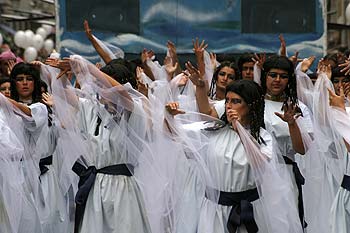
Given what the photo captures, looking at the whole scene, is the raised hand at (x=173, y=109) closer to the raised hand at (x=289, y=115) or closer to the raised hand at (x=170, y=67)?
the raised hand at (x=289, y=115)

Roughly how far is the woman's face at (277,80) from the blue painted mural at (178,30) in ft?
15.3

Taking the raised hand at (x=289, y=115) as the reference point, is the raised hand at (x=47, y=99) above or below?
above

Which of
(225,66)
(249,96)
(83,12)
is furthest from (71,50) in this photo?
(249,96)

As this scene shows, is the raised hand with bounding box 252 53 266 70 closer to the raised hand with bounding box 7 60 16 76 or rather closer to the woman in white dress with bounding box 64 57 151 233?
the woman in white dress with bounding box 64 57 151 233

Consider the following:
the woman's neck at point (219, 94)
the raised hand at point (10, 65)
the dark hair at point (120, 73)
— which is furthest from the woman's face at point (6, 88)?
the woman's neck at point (219, 94)

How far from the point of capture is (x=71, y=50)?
11312mm

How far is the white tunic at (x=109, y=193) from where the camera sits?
19.4 feet

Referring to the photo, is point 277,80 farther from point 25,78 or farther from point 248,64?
point 25,78

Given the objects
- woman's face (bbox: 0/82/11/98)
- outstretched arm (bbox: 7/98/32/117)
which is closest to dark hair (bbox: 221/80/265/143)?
outstretched arm (bbox: 7/98/32/117)

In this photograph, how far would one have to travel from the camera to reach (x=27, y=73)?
722 centimetres

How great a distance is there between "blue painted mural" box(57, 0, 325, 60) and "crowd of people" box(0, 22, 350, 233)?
399 cm

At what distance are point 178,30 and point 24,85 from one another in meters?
4.45

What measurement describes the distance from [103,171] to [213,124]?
84 centimetres

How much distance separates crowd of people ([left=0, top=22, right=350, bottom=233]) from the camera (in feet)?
18.3
